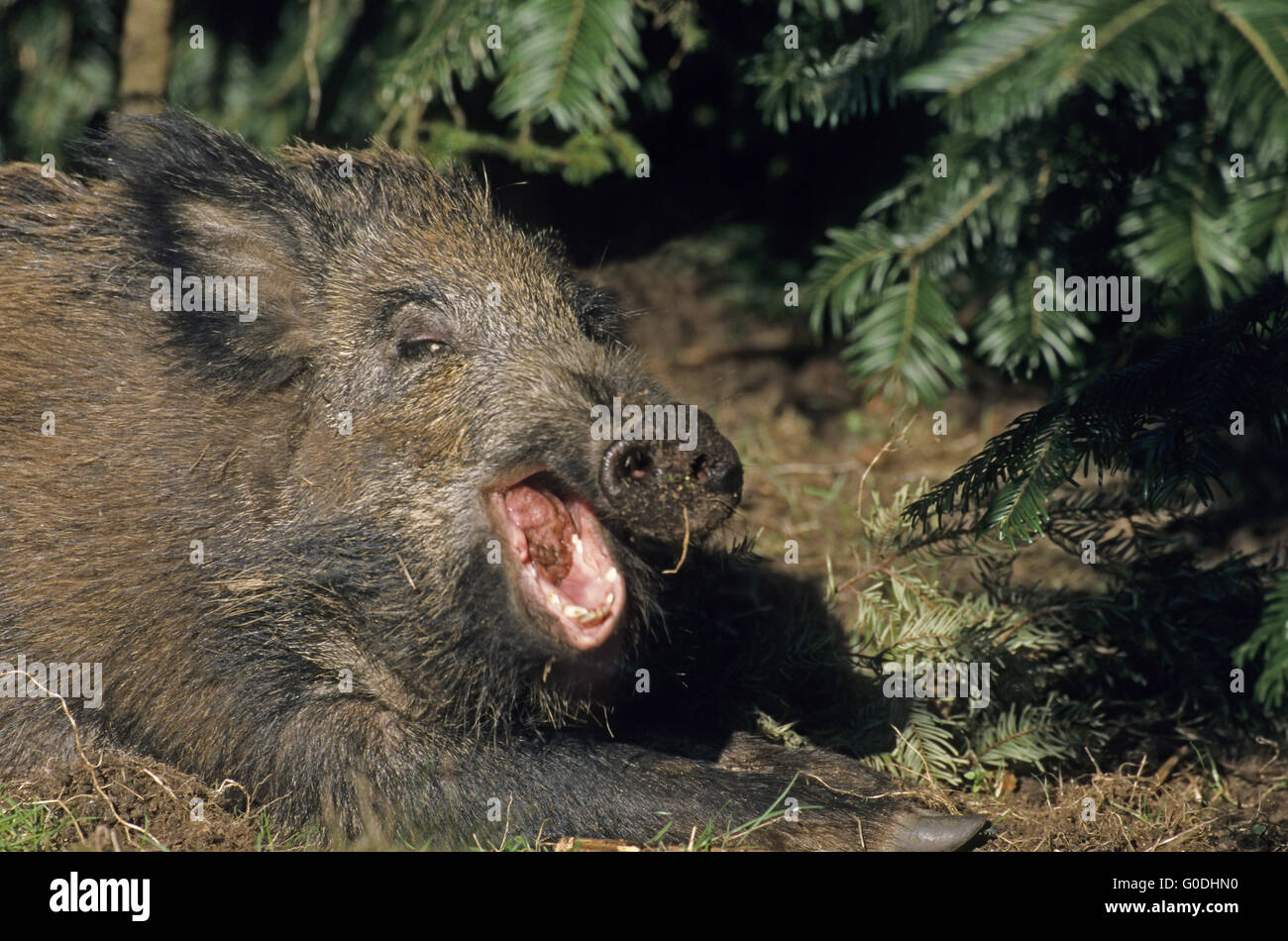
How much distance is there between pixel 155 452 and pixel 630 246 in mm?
4440

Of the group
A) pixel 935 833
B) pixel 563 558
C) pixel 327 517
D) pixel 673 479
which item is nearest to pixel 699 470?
pixel 673 479

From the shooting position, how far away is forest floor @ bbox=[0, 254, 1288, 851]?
12.1ft

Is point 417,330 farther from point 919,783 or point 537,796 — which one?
point 919,783

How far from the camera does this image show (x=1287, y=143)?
222 cm

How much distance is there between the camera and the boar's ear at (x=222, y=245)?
4.07m

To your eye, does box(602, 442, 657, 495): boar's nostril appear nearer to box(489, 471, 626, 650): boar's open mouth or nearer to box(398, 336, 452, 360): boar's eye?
box(489, 471, 626, 650): boar's open mouth

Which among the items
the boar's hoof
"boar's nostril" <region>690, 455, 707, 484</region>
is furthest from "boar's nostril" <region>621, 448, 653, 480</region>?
the boar's hoof

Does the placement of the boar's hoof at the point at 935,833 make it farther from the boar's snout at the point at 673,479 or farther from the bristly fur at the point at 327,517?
the boar's snout at the point at 673,479

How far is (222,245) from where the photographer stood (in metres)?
4.20

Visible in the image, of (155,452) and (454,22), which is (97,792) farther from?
(454,22)

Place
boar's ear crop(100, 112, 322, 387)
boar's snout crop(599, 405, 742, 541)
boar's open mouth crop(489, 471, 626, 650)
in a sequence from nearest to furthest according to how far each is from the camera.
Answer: boar's snout crop(599, 405, 742, 541) → boar's open mouth crop(489, 471, 626, 650) → boar's ear crop(100, 112, 322, 387)

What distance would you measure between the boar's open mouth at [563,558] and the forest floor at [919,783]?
0.67 meters

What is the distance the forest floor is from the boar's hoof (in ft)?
0.50

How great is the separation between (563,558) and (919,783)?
5.03ft
